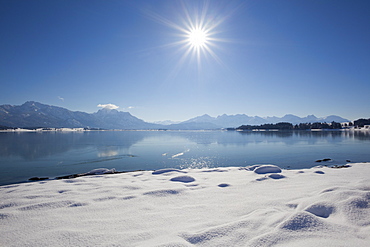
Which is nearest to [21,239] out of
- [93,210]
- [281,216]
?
[93,210]

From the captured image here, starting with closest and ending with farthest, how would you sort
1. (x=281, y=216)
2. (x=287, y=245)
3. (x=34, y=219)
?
(x=287, y=245) → (x=281, y=216) → (x=34, y=219)

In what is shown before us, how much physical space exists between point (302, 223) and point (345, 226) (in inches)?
42.3

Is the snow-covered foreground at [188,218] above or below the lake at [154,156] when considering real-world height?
above

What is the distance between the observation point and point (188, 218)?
493 centimetres

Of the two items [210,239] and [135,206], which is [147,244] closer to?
[210,239]

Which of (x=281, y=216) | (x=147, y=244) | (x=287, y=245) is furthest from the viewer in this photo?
(x=281, y=216)

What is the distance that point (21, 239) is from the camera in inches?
158

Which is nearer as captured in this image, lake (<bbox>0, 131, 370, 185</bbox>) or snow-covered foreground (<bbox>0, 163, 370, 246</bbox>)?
snow-covered foreground (<bbox>0, 163, 370, 246</bbox>)

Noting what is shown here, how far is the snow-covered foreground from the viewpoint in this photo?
376 cm

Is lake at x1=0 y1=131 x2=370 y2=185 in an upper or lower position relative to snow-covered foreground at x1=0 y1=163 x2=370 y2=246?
lower

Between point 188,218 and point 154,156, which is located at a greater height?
point 188,218

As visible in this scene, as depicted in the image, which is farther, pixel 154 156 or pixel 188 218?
pixel 154 156

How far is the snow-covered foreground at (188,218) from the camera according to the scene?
12.3ft

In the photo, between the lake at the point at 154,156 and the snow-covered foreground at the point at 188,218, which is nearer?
the snow-covered foreground at the point at 188,218
